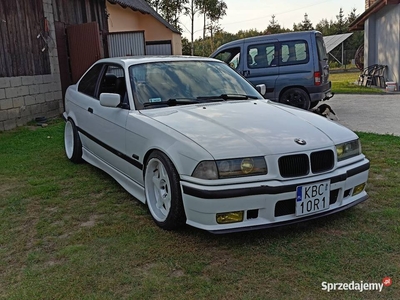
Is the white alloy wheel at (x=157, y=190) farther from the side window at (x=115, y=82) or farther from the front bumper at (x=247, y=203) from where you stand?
the side window at (x=115, y=82)

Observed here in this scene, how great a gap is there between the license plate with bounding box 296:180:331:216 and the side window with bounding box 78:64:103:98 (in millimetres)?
3017

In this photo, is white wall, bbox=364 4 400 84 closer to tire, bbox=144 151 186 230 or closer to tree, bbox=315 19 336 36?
tire, bbox=144 151 186 230

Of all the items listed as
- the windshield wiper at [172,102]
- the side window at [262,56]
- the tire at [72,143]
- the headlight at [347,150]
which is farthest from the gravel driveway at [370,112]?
the tire at [72,143]

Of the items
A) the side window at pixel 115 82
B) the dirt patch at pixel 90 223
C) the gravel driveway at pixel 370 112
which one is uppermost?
the side window at pixel 115 82

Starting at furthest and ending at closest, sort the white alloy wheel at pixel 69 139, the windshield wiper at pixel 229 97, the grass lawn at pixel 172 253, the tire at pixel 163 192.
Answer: the white alloy wheel at pixel 69 139 → the windshield wiper at pixel 229 97 → the tire at pixel 163 192 → the grass lawn at pixel 172 253

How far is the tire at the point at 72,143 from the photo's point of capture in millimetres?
5517

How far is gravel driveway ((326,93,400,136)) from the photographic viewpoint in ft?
26.3

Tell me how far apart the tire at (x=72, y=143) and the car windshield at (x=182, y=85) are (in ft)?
5.42

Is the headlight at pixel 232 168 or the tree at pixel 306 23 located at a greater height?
the tree at pixel 306 23

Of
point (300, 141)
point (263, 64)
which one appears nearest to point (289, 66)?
point (263, 64)

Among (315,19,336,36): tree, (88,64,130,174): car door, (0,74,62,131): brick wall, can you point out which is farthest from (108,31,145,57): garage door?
(315,19,336,36): tree

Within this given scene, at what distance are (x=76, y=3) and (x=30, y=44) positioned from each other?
9.99ft

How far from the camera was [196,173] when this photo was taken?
300 cm

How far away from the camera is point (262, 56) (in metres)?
9.87
